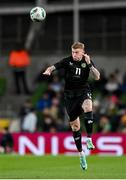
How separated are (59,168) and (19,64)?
13566 millimetres

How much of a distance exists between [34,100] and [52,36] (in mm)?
5452

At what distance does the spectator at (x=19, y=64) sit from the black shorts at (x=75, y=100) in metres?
14.6

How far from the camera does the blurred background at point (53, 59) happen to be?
27.2 metres

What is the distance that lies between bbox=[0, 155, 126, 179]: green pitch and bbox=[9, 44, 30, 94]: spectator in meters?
9.61

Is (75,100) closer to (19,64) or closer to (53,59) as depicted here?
(19,64)

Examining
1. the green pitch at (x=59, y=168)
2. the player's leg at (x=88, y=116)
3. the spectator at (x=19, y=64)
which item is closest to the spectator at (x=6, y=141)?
the green pitch at (x=59, y=168)

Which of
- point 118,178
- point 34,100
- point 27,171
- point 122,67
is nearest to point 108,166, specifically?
point 27,171

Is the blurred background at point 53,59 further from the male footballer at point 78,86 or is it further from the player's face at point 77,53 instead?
the player's face at point 77,53

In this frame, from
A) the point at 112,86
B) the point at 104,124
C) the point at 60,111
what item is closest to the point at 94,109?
the point at 104,124

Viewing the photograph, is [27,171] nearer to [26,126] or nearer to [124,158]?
[124,158]

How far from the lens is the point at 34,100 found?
99.2 ft

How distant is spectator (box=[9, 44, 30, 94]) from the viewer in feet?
102

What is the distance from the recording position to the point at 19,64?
31.2 metres

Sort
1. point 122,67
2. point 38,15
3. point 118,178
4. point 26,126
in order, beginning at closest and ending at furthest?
1. point 118,178
2. point 38,15
3. point 26,126
4. point 122,67
